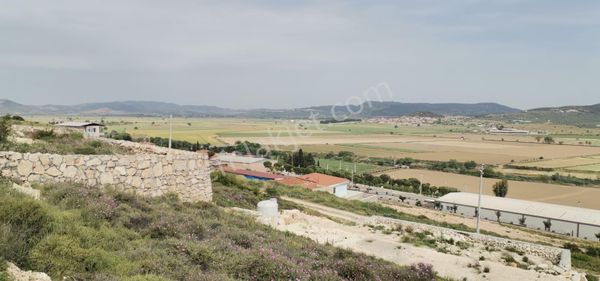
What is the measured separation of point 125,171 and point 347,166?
6863cm

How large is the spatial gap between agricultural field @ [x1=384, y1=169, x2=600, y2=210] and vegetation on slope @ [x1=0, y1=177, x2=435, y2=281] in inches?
1928

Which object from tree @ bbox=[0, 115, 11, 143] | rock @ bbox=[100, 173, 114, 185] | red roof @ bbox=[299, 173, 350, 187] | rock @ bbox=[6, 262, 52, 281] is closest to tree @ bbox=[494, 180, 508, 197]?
red roof @ bbox=[299, 173, 350, 187]

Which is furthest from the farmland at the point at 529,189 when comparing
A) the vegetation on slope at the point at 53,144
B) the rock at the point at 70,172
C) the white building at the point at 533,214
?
the rock at the point at 70,172

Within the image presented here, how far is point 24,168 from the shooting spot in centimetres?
982

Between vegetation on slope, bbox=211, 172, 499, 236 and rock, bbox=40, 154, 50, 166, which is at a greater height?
rock, bbox=40, 154, 50, 166

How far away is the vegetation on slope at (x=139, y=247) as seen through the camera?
17.9 feet

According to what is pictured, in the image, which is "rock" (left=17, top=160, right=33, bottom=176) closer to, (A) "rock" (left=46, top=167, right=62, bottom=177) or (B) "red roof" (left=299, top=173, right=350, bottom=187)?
(A) "rock" (left=46, top=167, right=62, bottom=177)

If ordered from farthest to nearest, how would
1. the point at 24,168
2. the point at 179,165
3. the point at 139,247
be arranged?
1. the point at 179,165
2. the point at 24,168
3. the point at 139,247

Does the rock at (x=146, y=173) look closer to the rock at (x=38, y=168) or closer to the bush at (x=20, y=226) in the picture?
the rock at (x=38, y=168)

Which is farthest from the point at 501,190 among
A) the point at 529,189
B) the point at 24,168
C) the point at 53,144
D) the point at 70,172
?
the point at 24,168

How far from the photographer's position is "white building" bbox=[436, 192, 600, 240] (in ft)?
119

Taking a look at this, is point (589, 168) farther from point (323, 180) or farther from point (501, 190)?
point (323, 180)

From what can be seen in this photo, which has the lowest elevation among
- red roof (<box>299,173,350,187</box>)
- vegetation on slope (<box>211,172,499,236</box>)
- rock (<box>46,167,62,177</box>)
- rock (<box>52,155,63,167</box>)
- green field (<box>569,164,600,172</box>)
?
green field (<box>569,164,600,172</box>)

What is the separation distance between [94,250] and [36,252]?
72 centimetres
